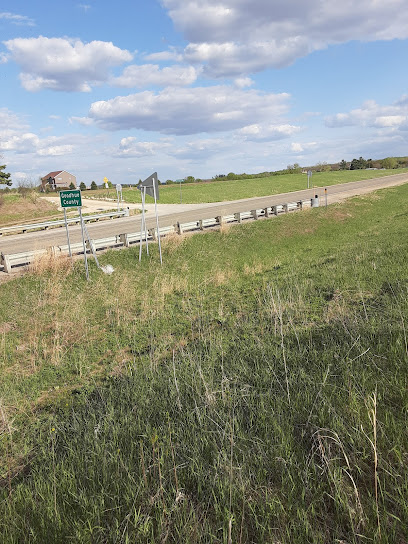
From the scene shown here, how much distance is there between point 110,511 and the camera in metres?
3.09

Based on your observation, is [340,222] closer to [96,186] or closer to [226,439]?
[226,439]

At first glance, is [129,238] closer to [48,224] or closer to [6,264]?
[6,264]

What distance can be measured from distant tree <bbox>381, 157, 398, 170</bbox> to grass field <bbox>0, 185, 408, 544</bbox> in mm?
111458

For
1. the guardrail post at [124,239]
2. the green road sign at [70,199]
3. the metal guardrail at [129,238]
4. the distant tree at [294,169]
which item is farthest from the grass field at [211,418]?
the distant tree at [294,169]

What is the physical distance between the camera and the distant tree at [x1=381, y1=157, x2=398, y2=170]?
108688mm

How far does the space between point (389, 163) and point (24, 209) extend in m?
103

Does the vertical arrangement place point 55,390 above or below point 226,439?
below

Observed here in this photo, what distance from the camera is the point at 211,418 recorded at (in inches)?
161

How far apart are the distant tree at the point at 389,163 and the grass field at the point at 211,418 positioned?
111458 millimetres

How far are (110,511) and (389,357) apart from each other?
3471mm

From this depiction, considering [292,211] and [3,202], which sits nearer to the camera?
[292,211]

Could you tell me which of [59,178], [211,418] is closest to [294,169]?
[59,178]

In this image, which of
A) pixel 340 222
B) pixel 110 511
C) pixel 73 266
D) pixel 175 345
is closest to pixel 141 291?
pixel 73 266

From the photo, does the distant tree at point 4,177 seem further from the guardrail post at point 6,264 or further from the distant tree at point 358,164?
the distant tree at point 358,164
